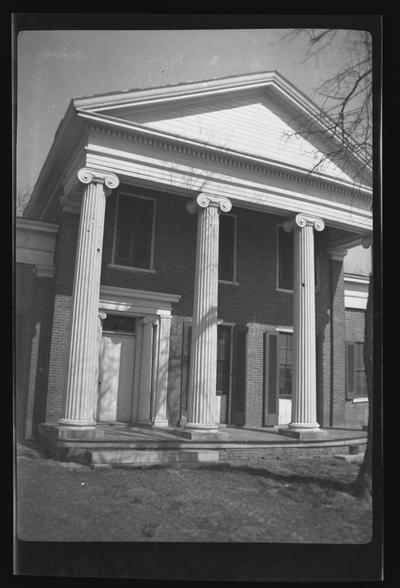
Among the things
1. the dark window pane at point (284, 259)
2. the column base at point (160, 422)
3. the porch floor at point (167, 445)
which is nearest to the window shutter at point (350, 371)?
the porch floor at point (167, 445)

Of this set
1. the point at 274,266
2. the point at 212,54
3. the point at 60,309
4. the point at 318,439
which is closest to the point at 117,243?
the point at 60,309

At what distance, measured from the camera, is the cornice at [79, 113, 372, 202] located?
10.4m

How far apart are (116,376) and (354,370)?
6.52m

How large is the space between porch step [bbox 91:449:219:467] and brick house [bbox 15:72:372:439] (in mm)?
669

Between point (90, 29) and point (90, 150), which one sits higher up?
point (90, 29)

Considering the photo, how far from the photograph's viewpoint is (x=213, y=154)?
11297 mm

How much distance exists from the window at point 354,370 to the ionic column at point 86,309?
7.47 m

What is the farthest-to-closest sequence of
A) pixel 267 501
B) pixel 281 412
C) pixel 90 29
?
1. pixel 281 412
2. pixel 267 501
3. pixel 90 29

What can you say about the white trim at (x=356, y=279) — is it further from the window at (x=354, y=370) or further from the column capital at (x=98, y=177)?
the column capital at (x=98, y=177)

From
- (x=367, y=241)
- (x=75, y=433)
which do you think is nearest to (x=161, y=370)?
(x=75, y=433)

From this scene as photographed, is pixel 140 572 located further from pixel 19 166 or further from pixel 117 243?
pixel 117 243

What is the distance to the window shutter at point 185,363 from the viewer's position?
41.3 ft

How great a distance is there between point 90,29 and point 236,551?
24.0 feet

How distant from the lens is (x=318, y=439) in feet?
37.0
